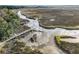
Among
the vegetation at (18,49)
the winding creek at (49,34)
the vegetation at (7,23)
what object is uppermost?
the vegetation at (7,23)

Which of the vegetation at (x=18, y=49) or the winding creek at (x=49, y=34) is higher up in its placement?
the winding creek at (x=49, y=34)

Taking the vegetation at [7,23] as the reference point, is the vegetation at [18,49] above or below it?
below

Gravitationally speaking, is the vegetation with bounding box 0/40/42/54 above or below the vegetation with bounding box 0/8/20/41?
below

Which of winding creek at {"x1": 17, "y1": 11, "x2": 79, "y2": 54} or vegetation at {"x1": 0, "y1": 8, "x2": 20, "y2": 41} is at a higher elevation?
vegetation at {"x1": 0, "y1": 8, "x2": 20, "y2": 41}

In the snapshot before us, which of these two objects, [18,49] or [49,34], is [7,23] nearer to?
[18,49]

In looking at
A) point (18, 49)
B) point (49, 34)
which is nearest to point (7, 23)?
point (18, 49)

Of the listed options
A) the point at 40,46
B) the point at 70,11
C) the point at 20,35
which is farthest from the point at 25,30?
the point at 70,11

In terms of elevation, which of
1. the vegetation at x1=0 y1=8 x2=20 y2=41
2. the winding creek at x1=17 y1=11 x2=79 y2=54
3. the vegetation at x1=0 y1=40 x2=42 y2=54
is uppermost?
the vegetation at x1=0 y1=8 x2=20 y2=41
